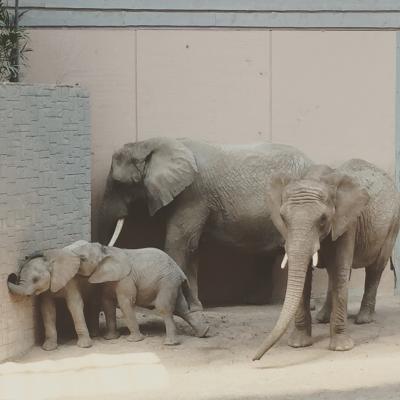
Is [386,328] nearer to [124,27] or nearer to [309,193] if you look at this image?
[309,193]

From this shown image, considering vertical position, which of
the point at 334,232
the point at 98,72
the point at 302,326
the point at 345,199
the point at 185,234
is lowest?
the point at 302,326

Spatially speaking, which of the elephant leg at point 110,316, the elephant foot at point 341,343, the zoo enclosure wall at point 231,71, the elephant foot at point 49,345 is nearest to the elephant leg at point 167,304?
the elephant leg at point 110,316

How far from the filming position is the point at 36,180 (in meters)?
9.77

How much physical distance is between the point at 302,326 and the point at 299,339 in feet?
0.33

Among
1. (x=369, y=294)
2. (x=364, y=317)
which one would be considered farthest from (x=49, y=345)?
(x=369, y=294)

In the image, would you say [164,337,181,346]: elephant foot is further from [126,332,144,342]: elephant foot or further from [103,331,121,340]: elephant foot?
[103,331,121,340]: elephant foot

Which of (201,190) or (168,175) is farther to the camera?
(201,190)

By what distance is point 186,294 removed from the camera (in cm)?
1086

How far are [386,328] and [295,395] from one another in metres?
2.59

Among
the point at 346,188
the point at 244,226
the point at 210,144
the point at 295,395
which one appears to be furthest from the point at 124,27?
the point at 295,395

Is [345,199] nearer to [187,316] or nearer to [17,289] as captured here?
[187,316]

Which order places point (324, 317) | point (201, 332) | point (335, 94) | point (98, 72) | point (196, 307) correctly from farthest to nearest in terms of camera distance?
1. point (335, 94)
2. point (98, 72)
3. point (196, 307)
4. point (324, 317)
5. point (201, 332)

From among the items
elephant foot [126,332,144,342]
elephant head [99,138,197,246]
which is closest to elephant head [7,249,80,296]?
elephant foot [126,332,144,342]

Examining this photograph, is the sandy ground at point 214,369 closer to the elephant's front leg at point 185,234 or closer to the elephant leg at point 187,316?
the elephant leg at point 187,316
